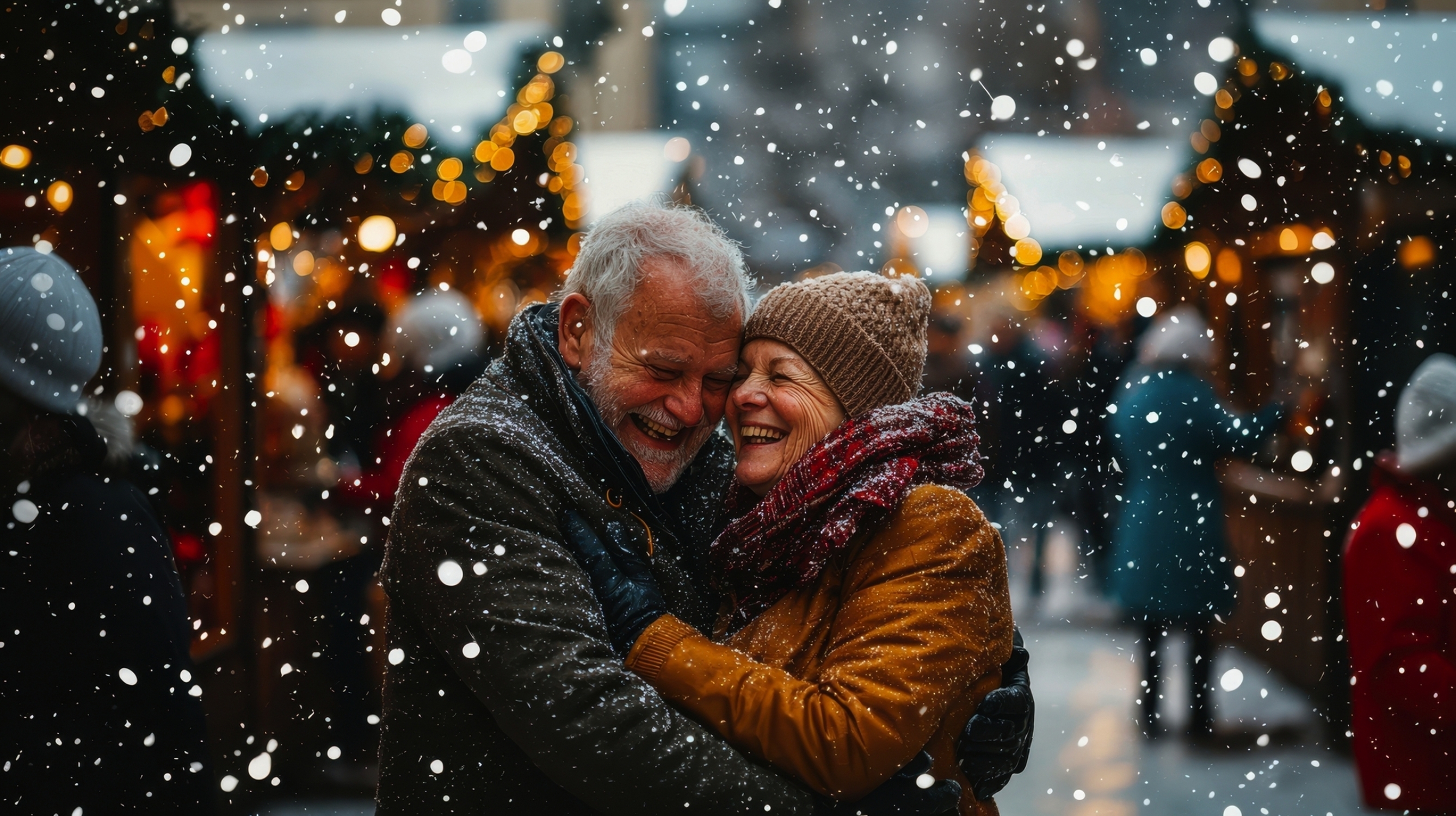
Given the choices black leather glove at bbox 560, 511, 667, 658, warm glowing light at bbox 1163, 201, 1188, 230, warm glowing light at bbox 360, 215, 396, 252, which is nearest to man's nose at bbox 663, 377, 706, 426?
black leather glove at bbox 560, 511, 667, 658

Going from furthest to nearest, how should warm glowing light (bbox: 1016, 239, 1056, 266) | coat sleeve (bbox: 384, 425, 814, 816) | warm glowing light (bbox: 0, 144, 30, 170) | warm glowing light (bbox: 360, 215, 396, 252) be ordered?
warm glowing light (bbox: 1016, 239, 1056, 266)
warm glowing light (bbox: 360, 215, 396, 252)
warm glowing light (bbox: 0, 144, 30, 170)
coat sleeve (bbox: 384, 425, 814, 816)

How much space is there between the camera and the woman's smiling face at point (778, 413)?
1551 mm

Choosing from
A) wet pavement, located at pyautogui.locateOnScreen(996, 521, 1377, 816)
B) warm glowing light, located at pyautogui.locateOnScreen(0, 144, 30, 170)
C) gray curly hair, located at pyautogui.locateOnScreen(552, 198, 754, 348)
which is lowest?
wet pavement, located at pyautogui.locateOnScreen(996, 521, 1377, 816)

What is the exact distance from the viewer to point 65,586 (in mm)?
1731

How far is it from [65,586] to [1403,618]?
2.93 metres

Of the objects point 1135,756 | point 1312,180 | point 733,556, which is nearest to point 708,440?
point 733,556

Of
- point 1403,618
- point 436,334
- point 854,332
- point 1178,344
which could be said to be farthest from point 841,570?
point 1178,344

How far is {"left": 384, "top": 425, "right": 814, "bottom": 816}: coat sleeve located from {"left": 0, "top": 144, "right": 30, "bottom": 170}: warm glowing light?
2439mm

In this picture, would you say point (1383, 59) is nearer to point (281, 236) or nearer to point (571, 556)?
point (571, 556)

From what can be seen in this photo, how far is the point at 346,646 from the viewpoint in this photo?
407 cm

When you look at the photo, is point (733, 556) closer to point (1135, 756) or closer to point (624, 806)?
point (624, 806)

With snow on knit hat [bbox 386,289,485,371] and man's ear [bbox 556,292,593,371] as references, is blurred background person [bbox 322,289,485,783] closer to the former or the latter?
snow on knit hat [bbox 386,289,485,371]

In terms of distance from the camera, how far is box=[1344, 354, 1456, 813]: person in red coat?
92.2 inches

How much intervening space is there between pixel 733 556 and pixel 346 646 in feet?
10.4
